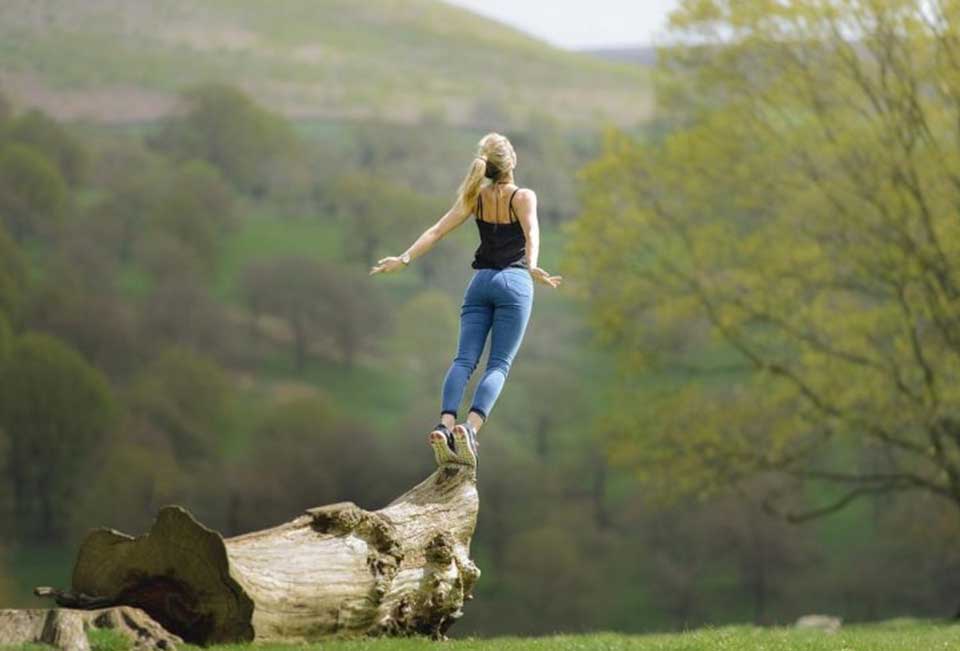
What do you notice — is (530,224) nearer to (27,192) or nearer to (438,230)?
(438,230)

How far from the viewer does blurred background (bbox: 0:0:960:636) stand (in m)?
30.3

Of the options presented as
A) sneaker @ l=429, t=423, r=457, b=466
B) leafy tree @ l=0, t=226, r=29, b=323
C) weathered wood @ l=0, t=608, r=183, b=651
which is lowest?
leafy tree @ l=0, t=226, r=29, b=323

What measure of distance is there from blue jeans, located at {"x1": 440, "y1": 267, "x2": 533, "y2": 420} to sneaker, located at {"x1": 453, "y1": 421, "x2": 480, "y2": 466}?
211 mm

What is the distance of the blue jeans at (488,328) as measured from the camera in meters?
12.6

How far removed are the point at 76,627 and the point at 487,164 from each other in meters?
5.45

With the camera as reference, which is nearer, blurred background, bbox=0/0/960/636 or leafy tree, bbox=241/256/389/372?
blurred background, bbox=0/0/960/636

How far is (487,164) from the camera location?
1278 cm

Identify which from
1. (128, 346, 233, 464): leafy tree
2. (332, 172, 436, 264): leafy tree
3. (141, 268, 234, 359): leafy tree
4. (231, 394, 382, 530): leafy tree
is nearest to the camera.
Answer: (231, 394, 382, 530): leafy tree

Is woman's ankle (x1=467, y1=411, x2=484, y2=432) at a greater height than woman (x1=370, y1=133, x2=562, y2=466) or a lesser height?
lesser

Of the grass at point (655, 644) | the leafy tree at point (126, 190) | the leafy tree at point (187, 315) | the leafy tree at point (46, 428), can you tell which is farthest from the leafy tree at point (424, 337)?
the grass at point (655, 644)

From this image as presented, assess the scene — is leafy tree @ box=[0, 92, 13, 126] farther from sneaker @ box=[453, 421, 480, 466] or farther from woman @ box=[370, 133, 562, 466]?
sneaker @ box=[453, 421, 480, 466]

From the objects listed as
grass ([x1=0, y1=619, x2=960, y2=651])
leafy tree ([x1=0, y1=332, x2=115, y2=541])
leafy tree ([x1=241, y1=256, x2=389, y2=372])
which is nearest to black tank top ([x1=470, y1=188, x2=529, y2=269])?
grass ([x1=0, y1=619, x2=960, y2=651])

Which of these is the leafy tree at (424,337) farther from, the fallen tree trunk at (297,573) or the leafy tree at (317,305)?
the fallen tree trunk at (297,573)

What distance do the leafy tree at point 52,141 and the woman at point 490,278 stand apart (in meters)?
59.5
